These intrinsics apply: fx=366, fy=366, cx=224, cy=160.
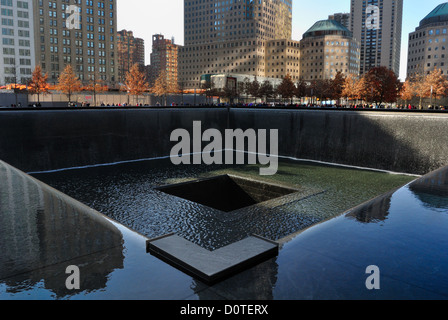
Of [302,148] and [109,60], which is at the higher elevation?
[109,60]

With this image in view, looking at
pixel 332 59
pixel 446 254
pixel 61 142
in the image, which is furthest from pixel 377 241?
pixel 332 59

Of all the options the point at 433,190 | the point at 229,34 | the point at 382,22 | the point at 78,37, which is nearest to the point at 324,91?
the point at 433,190

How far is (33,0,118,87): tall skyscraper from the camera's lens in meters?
90.5

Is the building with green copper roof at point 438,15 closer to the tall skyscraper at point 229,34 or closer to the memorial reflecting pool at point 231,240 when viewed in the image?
the tall skyscraper at point 229,34

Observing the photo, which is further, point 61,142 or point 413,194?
point 61,142

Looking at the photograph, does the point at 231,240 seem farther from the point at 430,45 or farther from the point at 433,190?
the point at 430,45

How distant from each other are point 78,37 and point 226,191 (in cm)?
9567

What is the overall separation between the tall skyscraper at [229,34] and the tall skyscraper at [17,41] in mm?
61709

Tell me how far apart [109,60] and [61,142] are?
305 feet

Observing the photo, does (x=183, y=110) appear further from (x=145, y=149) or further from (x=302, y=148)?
(x=302, y=148)

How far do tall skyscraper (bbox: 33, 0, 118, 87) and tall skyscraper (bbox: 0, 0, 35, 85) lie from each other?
199cm

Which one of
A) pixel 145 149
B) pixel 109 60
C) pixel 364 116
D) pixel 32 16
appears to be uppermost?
pixel 32 16

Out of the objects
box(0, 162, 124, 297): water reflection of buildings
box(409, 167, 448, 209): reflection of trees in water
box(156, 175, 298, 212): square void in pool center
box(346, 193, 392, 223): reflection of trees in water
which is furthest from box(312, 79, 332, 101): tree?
box(0, 162, 124, 297): water reflection of buildings
